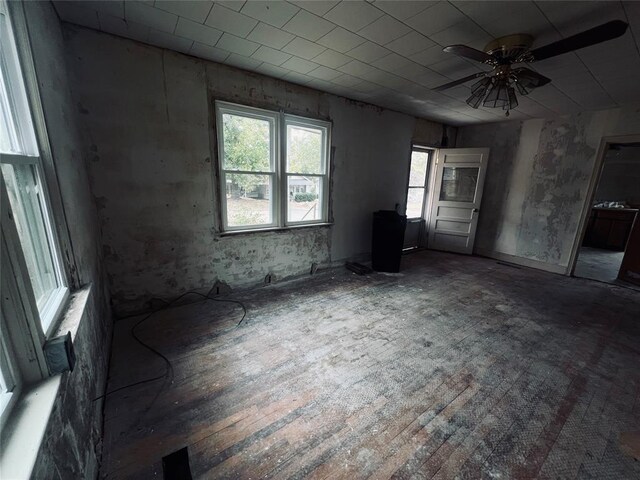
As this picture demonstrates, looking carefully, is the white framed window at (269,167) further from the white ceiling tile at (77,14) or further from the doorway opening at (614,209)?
the doorway opening at (614,209)

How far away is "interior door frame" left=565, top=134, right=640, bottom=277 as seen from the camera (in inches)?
146

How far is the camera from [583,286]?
12.6 feet

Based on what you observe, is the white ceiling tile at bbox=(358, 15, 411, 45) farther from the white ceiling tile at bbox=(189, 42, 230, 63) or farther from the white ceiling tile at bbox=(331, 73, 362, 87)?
the white ceiling tile at bbox=(189, 42, 230, 63)

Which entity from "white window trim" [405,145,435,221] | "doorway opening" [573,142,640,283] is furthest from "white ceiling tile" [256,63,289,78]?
"doorway opening" [573,142,640,283]

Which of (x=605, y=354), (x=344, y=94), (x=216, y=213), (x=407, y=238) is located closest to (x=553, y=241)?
(x=407, y=238)

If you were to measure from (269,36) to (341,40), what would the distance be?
605 millimetres

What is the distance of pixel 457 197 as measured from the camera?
5.30 metres

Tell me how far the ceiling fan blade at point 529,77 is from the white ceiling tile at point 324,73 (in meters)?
1.67

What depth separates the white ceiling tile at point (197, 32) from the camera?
2.05 m

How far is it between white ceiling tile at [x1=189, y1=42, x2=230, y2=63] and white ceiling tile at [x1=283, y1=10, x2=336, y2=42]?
81cm

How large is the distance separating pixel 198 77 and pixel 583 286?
5742 mm

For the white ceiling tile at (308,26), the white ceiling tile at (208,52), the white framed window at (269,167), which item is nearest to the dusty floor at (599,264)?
the white framed window at (269,167)

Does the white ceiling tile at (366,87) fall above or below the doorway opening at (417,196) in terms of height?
above

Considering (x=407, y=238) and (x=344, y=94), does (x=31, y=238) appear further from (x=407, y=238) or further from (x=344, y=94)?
(x=407, y=238)
